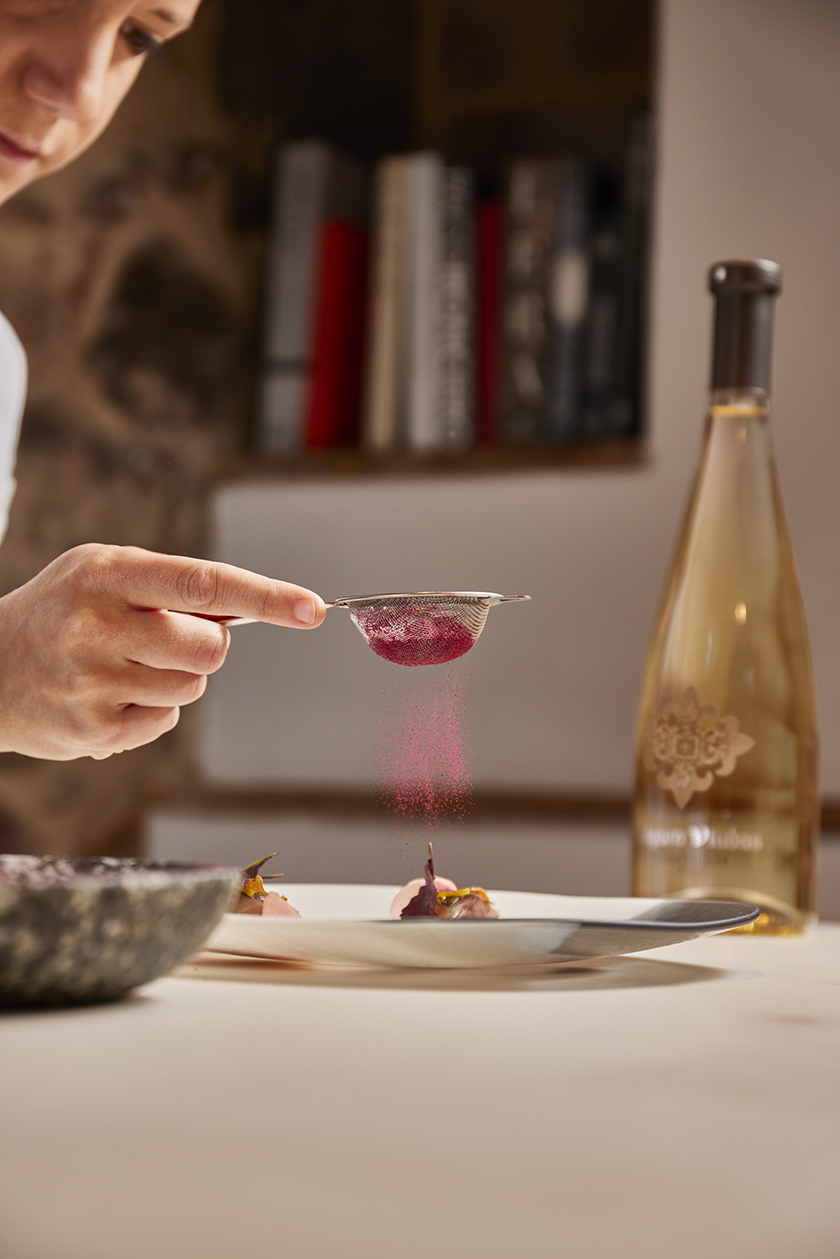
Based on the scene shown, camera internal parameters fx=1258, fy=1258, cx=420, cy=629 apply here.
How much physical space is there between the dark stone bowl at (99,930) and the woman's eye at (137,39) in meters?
0.99

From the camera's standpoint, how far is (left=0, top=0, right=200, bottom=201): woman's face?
43.6 inches

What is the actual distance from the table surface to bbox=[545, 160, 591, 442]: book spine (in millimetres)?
958

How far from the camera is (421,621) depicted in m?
0.73

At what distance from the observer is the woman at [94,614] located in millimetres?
656

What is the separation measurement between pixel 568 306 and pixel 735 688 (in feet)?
2.12

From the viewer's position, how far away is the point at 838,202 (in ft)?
4.26

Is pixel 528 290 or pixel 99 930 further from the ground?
pixel 528 290

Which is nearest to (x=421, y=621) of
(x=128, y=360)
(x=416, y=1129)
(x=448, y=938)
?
(x=448, y=938)

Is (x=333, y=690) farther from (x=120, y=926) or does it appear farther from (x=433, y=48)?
(x=120, y=926)

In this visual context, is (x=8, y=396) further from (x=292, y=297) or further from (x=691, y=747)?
(x=691, y=747)

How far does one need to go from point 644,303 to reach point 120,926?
113 centimetres

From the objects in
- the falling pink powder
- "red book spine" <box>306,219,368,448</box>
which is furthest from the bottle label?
"red book spine" <box>306,219,368,448</box>

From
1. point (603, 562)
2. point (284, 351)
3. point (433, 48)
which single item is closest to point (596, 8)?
point (433, 48)

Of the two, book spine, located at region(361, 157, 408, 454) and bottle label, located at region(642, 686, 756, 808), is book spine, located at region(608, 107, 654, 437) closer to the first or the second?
book spine, located at region(361, 157, 408, 454)
